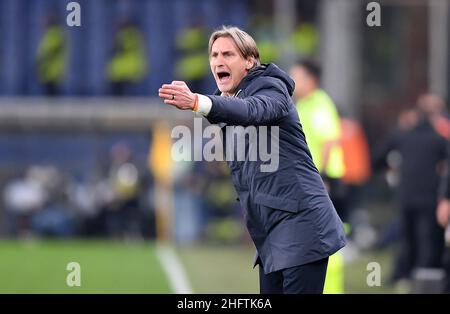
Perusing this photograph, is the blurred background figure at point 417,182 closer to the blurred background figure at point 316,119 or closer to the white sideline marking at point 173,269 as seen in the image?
the white sideline marking at point 173,269

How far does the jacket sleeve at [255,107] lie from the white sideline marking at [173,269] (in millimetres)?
5926

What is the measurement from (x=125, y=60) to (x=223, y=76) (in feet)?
62.6

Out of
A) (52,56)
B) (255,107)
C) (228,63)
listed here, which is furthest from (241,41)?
(52,56)

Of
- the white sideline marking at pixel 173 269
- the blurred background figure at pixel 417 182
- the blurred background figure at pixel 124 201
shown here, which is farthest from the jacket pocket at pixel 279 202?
the blurred background figure at pixel 124 201

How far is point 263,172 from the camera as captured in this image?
6.71 meters

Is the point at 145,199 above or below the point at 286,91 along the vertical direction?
below

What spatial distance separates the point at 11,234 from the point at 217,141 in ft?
51.5

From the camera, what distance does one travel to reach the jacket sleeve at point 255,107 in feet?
20.8

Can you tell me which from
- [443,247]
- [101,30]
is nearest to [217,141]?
[443,247]

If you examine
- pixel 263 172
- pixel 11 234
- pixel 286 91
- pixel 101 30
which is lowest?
pixel 11 234

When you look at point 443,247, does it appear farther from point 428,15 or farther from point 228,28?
point 428,15

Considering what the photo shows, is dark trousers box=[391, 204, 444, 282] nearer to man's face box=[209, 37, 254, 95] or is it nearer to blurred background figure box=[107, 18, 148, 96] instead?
man's face box=[209, 37, 254, 95]

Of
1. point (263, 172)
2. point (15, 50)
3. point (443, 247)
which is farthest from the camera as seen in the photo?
point (15, 50)

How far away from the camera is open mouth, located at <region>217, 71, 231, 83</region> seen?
6.82 m
